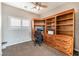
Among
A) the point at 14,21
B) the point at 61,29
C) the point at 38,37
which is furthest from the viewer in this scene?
the point at 61,29

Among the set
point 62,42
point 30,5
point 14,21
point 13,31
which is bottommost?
point 62,42

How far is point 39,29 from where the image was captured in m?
1.94

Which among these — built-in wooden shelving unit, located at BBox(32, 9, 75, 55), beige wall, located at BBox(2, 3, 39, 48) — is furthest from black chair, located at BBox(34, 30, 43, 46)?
beige wall, located at BBox(2, 3, 39, 48)

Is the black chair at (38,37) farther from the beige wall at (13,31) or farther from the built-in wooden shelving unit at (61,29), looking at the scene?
the beige wall at (13,31)

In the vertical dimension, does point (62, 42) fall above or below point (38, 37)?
below

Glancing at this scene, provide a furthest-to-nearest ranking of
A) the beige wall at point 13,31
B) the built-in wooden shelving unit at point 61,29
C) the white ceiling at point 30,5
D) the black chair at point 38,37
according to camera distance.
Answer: the built-in wooden shelving unit at point 61,29 < the black chair at point 38,37 < the beige wall at point 13,31 < the white ceiling at point 30,5

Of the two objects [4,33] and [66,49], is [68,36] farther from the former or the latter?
[4,33]

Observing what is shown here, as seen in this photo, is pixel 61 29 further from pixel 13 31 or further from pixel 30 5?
pixel 13 31

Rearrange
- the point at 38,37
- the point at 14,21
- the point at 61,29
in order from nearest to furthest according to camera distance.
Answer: the point at 14,21, the point at 38,37, the point at 61,29

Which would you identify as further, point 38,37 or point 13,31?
point 38,37

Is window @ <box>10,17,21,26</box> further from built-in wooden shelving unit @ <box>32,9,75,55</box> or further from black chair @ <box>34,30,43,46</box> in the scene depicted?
black chair @ <box>34,30,43,46</box>

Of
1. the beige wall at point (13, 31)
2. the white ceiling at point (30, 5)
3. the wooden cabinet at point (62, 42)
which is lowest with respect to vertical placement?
the wooden cabinet at point (62, 42)

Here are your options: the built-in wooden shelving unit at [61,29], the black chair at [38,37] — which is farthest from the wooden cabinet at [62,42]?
the black chair at [38,37]

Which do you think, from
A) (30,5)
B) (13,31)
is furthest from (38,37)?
(30,5)
